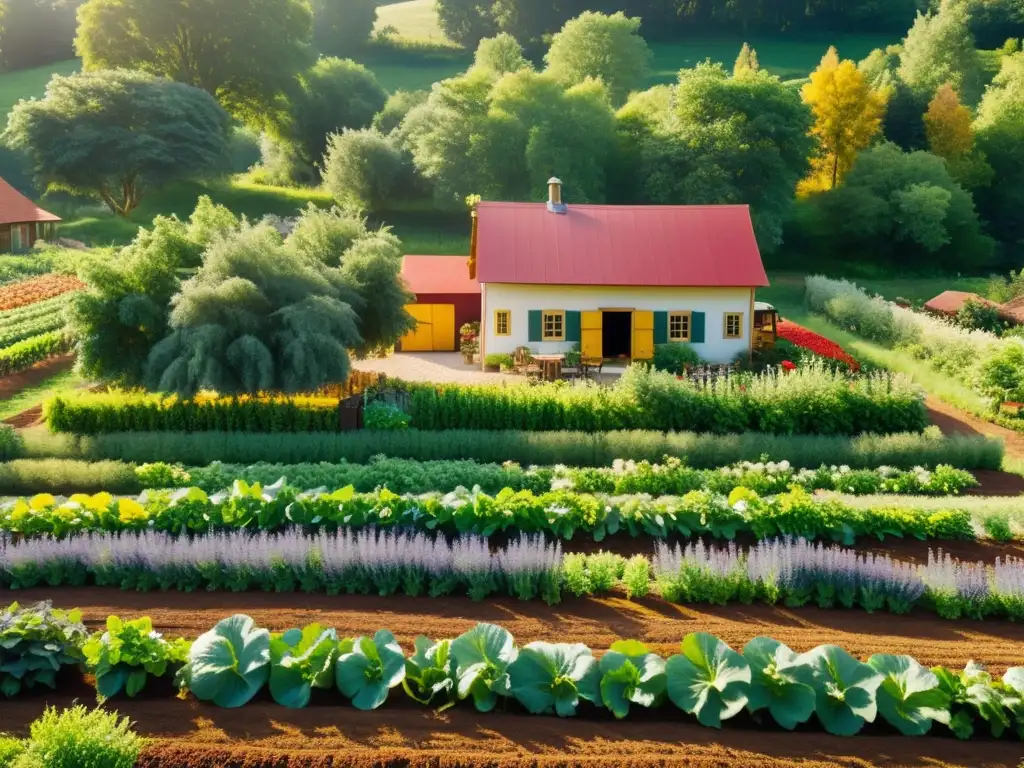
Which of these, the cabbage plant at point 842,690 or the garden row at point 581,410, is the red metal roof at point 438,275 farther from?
the cabbage plant at point 842,690

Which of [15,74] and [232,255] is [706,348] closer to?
[232,255]

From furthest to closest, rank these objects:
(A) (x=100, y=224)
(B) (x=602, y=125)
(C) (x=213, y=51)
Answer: (C) (x=213, y=51) < (A) (x=100, y=224) < (B) (x=602, y=125)

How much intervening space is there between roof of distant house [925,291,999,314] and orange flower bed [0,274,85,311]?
29.3m

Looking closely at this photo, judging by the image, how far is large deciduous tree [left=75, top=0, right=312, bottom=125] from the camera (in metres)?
58.2

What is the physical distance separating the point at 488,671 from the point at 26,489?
10615mm

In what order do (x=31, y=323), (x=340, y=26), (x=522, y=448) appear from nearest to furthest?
(x=522, y=448)
(x=31, y=323)
(x=340, y=26)

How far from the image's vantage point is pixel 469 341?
1102 inches

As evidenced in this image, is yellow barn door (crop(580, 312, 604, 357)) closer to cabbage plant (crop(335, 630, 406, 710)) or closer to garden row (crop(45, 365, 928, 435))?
garden row (crop(45, 365, 928, 435))

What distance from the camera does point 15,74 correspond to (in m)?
78.4

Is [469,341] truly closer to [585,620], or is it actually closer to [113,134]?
[585,620]

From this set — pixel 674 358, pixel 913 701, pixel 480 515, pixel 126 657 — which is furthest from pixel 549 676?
pixel 674 358

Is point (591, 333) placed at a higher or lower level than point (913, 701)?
higher

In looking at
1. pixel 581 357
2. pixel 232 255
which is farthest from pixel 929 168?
pixel 232 255

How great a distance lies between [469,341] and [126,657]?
20510 millimetres
